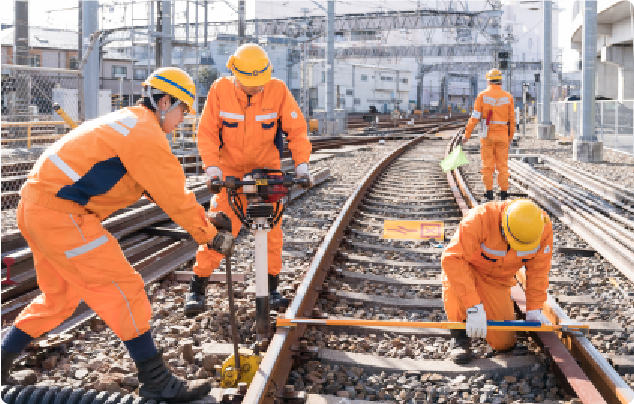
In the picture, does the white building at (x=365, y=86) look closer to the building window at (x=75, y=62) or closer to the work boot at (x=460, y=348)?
the building window at (x=75, y=62)

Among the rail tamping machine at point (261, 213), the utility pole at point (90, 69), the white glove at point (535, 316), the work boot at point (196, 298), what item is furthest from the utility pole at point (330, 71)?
the white glove at point (535, 316)

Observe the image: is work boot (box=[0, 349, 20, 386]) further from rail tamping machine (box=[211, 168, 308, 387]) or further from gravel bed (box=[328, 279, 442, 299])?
gravel bed (box=[328, 279, 442, 299])

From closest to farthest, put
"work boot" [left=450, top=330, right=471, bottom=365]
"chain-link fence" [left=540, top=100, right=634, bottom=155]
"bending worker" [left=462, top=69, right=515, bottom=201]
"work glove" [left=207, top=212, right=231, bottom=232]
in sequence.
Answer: "work glove" [left=207, top=212, right=231, bottom=232] → "work boot" [left=450, top=330, right=471, bottom=365] → "bending worker" [left=462, top=69, right=515, bottom=201] → "chain-link fence" [left=540, top=100, right=634, bottom=155]

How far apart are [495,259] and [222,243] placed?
1767 mm

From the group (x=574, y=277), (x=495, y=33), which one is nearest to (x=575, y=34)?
(x=495, y=33)

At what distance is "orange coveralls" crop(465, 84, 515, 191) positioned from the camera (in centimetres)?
923

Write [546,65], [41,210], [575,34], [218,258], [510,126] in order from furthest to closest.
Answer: [575,34] < [546,65] < [510,126] < [218,258] < [41,210]

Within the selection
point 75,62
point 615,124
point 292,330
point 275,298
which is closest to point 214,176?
point 275,298

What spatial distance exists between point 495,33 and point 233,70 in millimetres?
39415

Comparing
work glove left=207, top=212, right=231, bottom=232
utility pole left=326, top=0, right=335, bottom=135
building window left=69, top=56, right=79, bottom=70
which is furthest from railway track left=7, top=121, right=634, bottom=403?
utility pole left=326, top=0, right=335, bottom=135

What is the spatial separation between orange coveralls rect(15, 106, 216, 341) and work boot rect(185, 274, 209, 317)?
1.33m

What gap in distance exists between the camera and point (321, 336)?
13.8 ft

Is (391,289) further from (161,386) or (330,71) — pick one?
(330,71)

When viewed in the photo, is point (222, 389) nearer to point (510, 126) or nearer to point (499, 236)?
point (499, 236)
